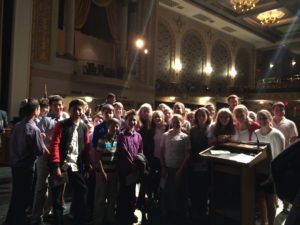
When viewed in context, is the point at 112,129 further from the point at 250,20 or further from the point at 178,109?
the point at 250,20

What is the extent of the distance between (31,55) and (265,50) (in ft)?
55.7

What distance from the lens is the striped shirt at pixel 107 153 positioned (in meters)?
3.34

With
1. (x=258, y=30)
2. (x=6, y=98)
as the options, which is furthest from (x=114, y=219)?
(x=258, y=30)

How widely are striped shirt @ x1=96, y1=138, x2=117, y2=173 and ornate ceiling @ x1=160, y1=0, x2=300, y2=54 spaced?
1159cm

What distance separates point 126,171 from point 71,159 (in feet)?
2.25

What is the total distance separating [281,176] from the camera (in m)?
1.09

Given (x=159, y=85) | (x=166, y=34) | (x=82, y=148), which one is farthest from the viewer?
(x=166, y=34)

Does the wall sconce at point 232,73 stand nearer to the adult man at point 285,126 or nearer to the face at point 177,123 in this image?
the adult man at point 285,126

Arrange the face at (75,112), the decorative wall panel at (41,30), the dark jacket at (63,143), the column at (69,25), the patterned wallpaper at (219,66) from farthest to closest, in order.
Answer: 1. the patterned wallpaper at (219,66)
2. the column at (69,25)
3. the decorative wall panel at (41,30)
4. the face at (75,112)
5. the dark jacket at (63,143)

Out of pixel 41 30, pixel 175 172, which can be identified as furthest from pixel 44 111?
pixel 41 30

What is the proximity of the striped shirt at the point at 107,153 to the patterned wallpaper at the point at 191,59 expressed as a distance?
39.4 feet

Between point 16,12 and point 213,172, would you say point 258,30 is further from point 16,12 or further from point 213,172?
point 213,172

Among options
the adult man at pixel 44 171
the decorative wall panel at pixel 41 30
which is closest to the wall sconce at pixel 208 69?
the decorative wall panel at pixel 41 30

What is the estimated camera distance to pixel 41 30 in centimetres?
926
